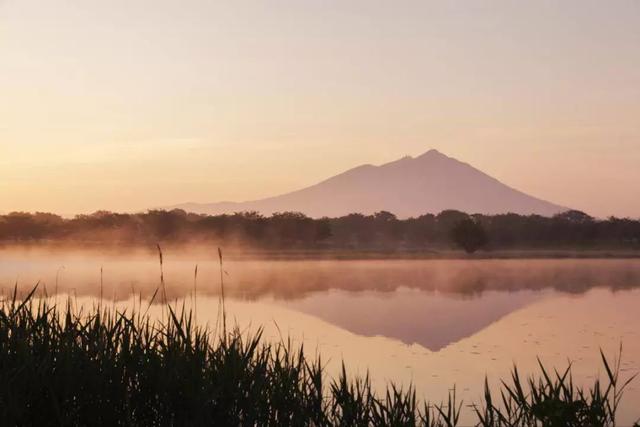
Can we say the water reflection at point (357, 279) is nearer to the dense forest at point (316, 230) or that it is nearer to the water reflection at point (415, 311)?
the water reflection at point (415, 311)

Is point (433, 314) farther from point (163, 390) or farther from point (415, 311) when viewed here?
point (163, 390)

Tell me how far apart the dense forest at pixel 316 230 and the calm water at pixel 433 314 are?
25.7 metres

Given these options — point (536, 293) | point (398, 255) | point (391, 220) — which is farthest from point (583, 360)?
point (391, 220)

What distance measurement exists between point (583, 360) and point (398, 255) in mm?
54973

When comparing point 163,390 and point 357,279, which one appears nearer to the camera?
point 163,390

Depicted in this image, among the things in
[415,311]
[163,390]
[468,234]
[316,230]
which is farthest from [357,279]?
[316,230]

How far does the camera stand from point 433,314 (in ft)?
88.3

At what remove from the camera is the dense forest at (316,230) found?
74.5 meters

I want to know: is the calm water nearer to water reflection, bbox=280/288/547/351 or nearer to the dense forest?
water reflection, bbox=280/288/547/351

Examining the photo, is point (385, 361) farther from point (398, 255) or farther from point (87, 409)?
point (398, 255)

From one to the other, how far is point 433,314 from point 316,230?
170 ft

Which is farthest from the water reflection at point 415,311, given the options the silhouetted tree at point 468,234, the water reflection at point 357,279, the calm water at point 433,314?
the silhouetted tree at point 468,234

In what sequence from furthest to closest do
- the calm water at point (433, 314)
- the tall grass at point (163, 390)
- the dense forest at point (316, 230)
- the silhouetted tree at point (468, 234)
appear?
the dense forest at point (316, 230) → the silhouetted tree at point (468, 234) → the calm water at point (433, 314) → the tall grass at point (163, 390)

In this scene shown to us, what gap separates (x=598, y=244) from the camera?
241 feet
